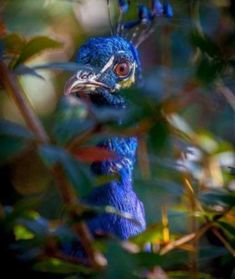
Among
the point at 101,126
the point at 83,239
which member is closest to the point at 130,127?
the point at 101,126

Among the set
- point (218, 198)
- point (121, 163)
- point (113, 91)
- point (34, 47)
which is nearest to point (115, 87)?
point (113, 91)

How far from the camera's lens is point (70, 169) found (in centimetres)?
80

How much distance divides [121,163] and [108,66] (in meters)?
0.37

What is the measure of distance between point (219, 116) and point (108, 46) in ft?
4.43

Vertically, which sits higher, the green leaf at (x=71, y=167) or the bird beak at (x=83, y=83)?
the green leaf at (x=71, y=167)

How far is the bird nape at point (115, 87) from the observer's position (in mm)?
2084

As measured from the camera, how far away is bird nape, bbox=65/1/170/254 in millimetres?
2084

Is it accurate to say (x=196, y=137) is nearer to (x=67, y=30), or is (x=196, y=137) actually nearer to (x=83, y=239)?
(x=67, y=30)

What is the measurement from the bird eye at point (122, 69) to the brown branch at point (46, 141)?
5.68ft

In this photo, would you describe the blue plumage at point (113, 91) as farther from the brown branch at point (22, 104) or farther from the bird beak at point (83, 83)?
the brown branch at point (22, 104)

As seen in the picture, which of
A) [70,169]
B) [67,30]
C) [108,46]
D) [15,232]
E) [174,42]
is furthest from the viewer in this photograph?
[108,46]

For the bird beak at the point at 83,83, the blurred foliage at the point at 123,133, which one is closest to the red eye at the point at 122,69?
the bird beak at the point at 83,83

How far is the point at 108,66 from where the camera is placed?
101 inches

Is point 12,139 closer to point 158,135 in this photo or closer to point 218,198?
point 158,135
